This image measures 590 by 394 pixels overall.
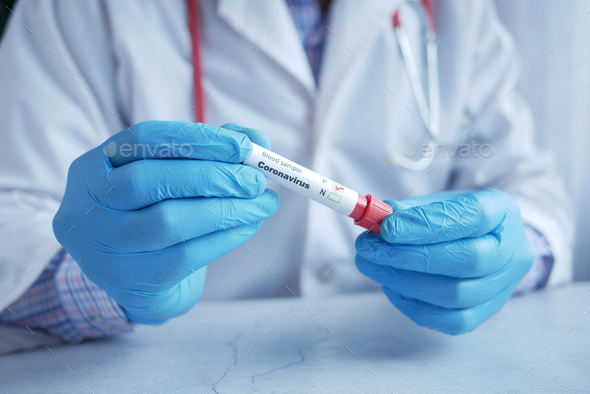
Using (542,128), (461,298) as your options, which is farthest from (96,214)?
(542,128)

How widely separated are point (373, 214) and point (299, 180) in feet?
0.36

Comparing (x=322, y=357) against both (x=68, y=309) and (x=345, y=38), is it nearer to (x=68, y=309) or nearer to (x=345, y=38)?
(x=68, y=309)

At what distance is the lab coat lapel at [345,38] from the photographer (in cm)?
80

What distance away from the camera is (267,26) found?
0.77 metres

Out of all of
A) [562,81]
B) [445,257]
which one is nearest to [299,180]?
[445,257]

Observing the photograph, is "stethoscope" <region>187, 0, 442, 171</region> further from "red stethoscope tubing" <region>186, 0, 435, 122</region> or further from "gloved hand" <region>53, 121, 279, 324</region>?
"gloved hand" <region>53, 121, 279, 324</region>

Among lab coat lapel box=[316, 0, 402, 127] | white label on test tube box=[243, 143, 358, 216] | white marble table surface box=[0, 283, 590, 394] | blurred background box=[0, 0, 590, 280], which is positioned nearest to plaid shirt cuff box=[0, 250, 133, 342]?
white marble table surface box=[0, 283, 590, 394]

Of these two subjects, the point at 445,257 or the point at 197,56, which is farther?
the point at 197,56

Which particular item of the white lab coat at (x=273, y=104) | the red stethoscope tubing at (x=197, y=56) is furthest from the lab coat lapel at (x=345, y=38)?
the red stethoscope tubing at (x=197, y=56)

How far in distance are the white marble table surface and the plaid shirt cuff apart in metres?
0.03

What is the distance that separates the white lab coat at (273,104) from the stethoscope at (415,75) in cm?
2

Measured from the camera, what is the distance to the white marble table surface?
0.43 m

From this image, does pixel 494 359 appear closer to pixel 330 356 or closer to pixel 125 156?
pixel 330 356

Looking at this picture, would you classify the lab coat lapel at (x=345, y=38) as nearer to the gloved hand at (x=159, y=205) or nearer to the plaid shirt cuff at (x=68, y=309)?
the gloved hand at (x=159, y=205)
